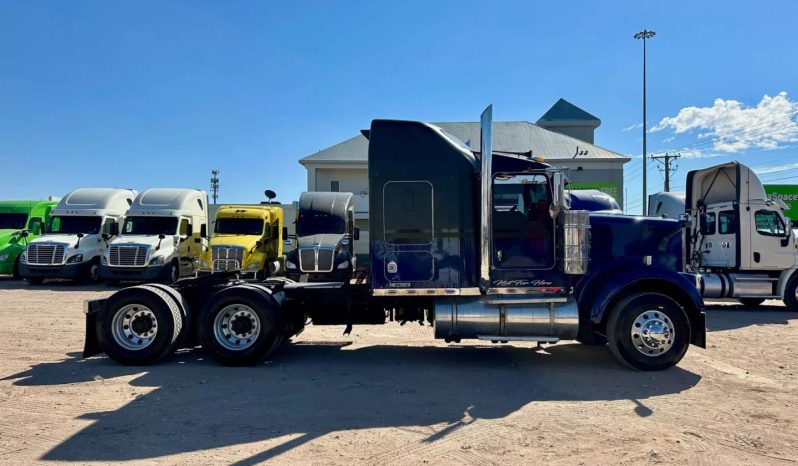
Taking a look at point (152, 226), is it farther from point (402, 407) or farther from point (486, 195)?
point (402, 407)

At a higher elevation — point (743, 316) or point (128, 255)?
point (128, 255)

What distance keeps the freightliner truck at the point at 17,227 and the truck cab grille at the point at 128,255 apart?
4.05 meters

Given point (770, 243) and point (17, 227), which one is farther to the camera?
point (17, 227)

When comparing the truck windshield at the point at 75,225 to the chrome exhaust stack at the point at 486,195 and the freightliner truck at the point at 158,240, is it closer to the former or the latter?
the freightliner truck at the point at 158,240

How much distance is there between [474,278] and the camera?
21.0ft

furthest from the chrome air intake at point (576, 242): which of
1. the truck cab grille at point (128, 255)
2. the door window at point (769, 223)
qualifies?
the truck cab grille at point (128, 255)

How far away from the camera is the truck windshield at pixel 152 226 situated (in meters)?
17.5

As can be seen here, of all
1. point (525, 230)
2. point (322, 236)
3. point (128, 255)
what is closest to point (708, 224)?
point (525, 230)

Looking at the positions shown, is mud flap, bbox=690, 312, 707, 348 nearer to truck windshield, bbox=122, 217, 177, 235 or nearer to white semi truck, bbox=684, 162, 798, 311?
white semi truck, bbox=684, 162, 798, 311

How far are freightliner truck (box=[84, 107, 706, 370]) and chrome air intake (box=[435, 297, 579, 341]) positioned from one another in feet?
0.04

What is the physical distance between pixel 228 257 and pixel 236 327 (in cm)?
924

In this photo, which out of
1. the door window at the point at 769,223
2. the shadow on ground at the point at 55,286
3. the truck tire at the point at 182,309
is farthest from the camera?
the shadow on ground at the point at 55,286

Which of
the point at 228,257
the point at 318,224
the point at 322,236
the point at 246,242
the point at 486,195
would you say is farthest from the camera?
the point at 318,224

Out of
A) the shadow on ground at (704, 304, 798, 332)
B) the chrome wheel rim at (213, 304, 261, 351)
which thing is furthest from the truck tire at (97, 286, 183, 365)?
the shadow on ground at (704, 304, 798, 332)
